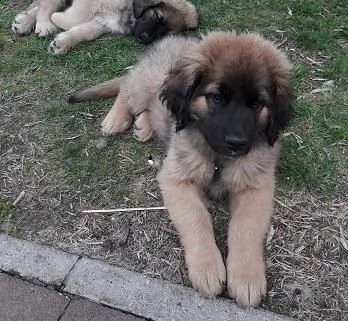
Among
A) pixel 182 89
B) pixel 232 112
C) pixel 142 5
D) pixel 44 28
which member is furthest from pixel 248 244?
pixel 44 28

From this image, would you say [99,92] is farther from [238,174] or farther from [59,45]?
[238,174]

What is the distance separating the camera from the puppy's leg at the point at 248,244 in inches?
94.3

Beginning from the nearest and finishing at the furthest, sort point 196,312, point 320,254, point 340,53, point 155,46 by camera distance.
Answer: point 196,312 < point 320,254 < point 155,46 < point 340,53

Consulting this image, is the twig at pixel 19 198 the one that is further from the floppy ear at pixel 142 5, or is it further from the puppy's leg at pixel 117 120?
the floppy ear at pixel 142 5

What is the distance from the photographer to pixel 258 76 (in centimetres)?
248

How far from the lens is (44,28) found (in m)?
4.61

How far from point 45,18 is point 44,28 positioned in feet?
0.45

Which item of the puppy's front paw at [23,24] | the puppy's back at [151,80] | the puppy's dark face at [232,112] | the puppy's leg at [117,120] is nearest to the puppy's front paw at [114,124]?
the puppy's leg at [117,120]

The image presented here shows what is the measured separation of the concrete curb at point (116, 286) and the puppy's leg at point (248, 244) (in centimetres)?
9

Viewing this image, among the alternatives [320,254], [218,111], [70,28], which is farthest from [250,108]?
[70,28]

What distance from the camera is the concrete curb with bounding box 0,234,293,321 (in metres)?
2.40

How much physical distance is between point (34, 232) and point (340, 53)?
2799 millimetres

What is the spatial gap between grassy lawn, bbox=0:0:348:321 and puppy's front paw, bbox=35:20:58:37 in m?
0.13

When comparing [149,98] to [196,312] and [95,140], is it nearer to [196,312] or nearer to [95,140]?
[95,140]
